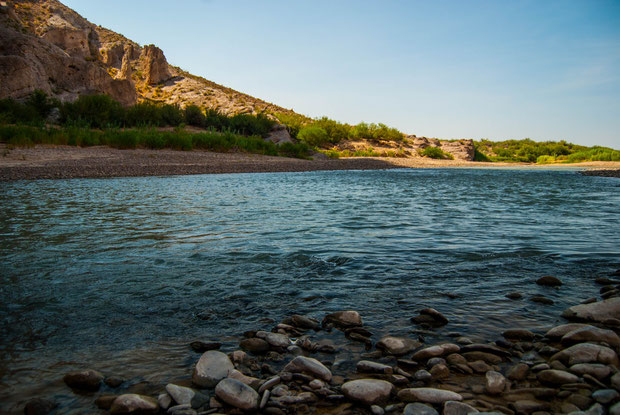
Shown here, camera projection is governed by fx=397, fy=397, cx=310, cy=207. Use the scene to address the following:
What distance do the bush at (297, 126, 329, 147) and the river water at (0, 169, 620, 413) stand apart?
33722mm

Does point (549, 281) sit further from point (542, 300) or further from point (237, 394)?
point (237, 394)

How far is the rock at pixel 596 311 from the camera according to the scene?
2770 mm

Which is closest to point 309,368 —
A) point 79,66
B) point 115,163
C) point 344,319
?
point 344,319

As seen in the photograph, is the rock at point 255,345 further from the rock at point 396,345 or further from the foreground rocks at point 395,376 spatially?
the rock at point 396,345

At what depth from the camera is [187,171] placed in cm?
1794

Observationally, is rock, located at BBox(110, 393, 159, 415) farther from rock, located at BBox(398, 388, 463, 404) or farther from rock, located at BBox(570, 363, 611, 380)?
rock, located at BBox(570, 363, 611, 380)

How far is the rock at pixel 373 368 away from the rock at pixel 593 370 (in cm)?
97

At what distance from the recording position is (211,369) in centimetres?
211

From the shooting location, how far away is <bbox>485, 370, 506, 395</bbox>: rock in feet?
6.44

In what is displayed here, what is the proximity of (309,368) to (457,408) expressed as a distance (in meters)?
0.74

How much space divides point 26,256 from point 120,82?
43818mm

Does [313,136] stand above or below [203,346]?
above

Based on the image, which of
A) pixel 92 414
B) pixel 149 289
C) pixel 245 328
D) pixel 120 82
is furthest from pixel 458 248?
pixel 120 82

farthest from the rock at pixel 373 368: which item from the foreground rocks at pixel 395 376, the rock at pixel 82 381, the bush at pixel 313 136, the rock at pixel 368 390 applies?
the bush at pixel 313 136
